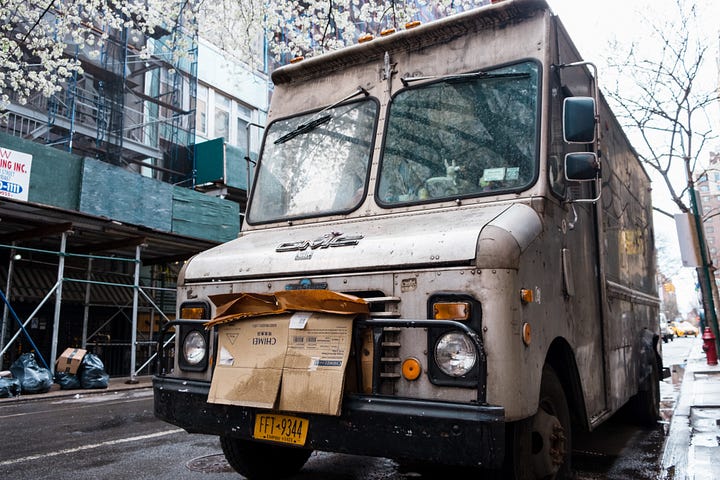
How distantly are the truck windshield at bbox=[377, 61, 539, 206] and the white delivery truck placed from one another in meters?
0.01

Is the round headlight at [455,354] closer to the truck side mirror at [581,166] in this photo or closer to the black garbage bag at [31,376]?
the truck side mirror at [581,166]

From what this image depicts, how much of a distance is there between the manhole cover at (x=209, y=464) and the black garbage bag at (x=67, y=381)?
8.21 m

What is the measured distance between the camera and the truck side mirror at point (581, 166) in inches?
150

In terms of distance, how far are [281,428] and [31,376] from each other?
1020 cm

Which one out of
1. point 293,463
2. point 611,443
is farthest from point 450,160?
point 611,443

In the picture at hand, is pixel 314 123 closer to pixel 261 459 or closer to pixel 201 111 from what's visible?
pixel 261 459

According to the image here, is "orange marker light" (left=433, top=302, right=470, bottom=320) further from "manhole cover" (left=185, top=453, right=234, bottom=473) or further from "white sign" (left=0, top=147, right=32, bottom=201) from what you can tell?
"white sign" (left=0, top=147, right=32, bottom=201)

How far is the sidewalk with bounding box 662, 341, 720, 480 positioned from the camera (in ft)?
16.7

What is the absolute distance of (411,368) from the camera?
125 inches

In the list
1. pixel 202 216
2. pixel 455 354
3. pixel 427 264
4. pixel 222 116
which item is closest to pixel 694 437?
pixel 455 354

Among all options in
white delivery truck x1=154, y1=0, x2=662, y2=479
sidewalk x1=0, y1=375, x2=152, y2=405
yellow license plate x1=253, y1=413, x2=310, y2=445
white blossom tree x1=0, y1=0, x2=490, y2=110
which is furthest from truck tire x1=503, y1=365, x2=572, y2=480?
sidewalk x1=0, y1=375, x2=152, y2=405

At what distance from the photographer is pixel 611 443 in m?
6.34

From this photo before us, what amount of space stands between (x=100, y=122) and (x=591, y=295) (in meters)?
15.6

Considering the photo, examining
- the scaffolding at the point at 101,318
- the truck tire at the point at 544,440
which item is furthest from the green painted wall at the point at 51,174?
the truck tire at the point at 544,440
